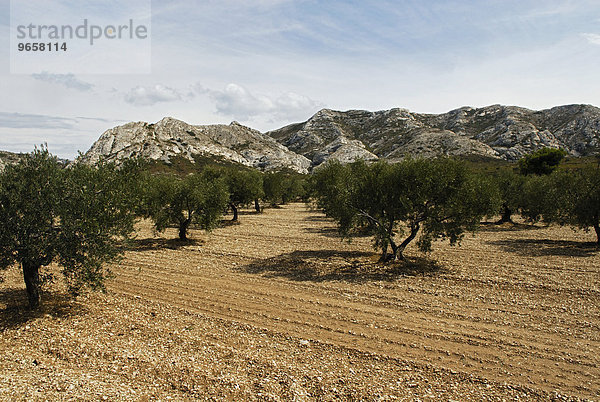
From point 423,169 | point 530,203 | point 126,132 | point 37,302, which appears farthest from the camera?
point 126,132

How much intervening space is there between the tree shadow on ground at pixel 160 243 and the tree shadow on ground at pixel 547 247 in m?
28.7

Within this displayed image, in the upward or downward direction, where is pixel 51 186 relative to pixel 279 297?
upward

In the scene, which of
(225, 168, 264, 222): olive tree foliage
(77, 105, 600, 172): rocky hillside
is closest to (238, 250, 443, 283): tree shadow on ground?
(225, 168, 264, 222): olive tree foliage

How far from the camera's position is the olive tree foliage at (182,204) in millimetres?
30000

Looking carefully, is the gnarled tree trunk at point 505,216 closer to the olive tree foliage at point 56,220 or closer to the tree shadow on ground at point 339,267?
the tree shadow on ground at point 339,267

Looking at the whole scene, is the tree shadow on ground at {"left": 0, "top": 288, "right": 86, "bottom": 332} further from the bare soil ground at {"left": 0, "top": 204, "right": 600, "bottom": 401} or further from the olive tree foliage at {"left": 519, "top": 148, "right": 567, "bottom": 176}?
the olive tree foliage at {"left": 519, "top": 148, "right": 567, "bottom": 176}

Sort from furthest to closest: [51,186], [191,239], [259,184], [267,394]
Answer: [259,184] → [191,239] → [51,186] → [267,394]

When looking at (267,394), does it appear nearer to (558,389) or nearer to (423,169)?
(558,389)

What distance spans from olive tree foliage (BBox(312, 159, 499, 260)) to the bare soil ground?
2752mm

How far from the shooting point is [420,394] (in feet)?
32.6

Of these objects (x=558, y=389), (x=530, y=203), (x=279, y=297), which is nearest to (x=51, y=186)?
(x=279, y=297)

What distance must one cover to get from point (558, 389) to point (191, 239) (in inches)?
1144

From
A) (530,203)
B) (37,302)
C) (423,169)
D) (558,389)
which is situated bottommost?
(558,389)

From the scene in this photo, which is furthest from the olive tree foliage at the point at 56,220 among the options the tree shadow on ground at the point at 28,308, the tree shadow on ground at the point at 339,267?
the tree shadow on ground at the point at 339,267
